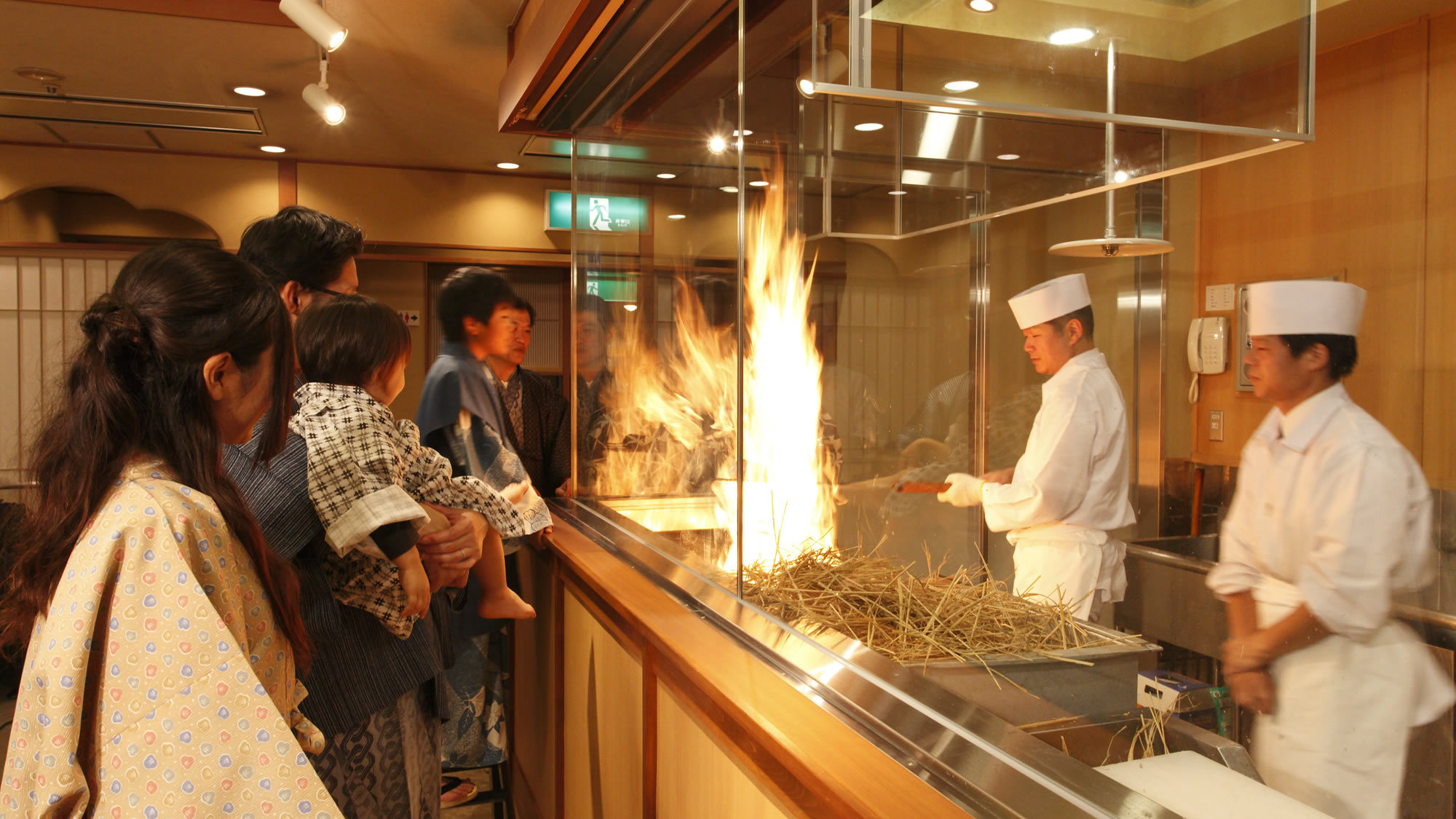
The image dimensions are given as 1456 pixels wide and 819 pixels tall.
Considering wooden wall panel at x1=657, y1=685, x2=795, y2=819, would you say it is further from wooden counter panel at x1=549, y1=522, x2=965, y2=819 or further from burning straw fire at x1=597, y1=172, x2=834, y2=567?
burning straw fire at x1=597, y1=172, x2=834, y2=567

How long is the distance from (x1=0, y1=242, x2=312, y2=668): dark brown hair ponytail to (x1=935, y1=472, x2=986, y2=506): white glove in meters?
0.91

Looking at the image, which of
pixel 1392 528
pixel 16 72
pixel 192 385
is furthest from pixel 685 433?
pixel 16 72

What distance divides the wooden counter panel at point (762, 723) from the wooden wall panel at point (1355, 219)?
16.4 inches

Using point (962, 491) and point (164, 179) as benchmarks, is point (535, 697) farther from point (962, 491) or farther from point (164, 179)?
point (164, 179)

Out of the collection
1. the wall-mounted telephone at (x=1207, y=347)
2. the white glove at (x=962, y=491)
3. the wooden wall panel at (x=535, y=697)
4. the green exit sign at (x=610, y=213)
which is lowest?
the wooden wall panel at (x=535, y=697)

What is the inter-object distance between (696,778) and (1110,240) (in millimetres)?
891

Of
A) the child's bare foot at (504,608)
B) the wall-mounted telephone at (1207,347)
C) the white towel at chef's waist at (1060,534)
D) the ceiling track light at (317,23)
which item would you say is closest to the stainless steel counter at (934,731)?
the white towel at chef's waist at (1060,534)

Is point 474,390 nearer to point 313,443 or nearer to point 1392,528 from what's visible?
point 313,443

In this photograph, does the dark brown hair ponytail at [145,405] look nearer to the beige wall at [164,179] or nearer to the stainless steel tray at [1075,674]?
the stainless steel tray at [1075,674]

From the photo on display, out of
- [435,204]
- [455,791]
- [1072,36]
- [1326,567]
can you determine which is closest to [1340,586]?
[1326,567]

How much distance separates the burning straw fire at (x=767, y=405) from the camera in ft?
5.26

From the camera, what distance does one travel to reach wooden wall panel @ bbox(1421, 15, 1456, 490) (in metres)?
0.60

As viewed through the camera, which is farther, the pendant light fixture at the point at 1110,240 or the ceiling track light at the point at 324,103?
the ceiling track light at the point at 324,103

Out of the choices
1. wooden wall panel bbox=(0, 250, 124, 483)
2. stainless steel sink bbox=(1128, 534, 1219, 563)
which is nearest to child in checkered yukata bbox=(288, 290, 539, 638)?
stainless steel sink bbox=(1128, 534, 1219, 563)
